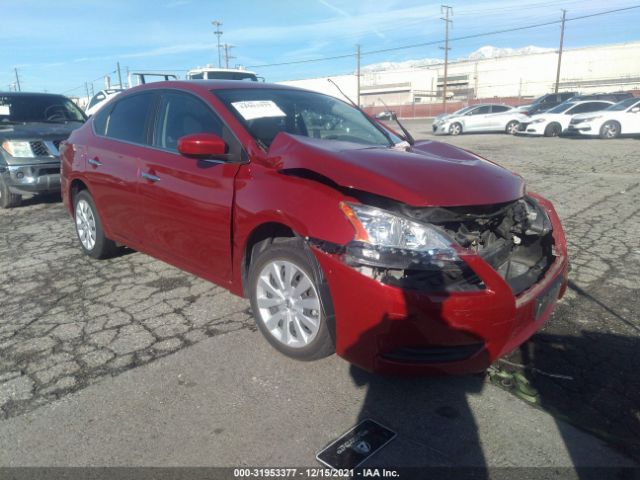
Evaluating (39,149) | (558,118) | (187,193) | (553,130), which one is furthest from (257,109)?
(553,130)

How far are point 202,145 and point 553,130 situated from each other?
19.0 m

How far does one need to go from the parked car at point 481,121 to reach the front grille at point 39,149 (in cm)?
1832

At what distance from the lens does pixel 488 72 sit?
7662 cm

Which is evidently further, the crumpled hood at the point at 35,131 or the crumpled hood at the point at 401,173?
the crumpled hood at the point at 35,131

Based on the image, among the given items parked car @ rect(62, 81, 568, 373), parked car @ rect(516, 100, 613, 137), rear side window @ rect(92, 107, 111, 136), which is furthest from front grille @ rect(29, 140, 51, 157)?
parked car @ rect(516, 100, 613, 137)

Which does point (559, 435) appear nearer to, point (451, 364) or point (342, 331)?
point (451, 364)

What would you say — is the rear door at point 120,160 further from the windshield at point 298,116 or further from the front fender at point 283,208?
the front fender at point 283,208

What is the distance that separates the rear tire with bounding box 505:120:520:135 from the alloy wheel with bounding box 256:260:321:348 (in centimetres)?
2020

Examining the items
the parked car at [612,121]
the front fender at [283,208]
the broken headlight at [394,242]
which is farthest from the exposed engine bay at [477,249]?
the parked car at [612,121]

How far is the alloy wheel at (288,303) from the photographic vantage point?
9.37 ft

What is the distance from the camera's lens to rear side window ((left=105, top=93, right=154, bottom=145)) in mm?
4130

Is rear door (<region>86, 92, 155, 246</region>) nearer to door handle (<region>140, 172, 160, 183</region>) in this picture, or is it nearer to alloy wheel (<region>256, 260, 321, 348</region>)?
door handle (<region>140, 172, 160, 183</region>)

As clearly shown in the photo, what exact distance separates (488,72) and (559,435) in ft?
270

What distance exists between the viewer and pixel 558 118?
18.9 metres
